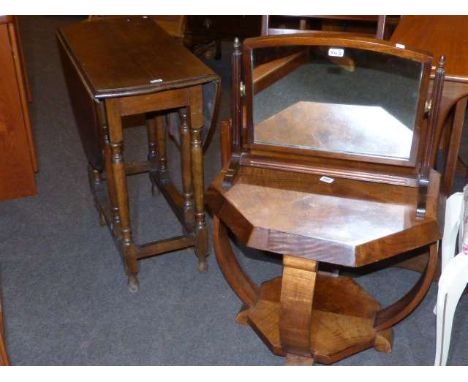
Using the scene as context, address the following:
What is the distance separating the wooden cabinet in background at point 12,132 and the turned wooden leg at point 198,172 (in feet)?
2.92

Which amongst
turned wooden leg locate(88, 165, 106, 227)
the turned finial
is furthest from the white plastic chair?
turned wooden leg locate(88, 165, 106, 227)

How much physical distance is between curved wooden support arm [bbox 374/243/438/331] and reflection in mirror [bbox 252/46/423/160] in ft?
1.02

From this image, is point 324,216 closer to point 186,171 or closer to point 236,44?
point 236,44

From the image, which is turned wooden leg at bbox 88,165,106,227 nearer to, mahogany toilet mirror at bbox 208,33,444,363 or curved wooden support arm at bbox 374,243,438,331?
mahogany toilet mirror at bbox 208,33,444,363

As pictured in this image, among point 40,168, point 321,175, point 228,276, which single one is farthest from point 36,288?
point 321,175

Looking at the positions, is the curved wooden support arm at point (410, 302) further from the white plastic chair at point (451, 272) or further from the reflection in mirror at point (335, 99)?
the reflection in mirror at point (335, 99)

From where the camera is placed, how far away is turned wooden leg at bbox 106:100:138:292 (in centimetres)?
177

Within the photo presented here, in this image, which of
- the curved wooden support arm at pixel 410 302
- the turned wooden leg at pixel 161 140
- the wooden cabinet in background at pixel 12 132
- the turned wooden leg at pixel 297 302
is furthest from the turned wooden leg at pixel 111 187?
the curved wooden support arm at pixel 410 302

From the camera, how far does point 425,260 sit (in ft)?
7.07

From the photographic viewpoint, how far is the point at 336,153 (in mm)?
1581

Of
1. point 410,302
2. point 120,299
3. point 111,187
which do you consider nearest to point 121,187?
point 111,187

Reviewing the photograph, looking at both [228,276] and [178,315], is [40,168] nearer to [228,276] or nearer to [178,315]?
[178,315]

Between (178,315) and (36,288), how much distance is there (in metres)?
0.52

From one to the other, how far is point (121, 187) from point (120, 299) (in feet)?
1.38
